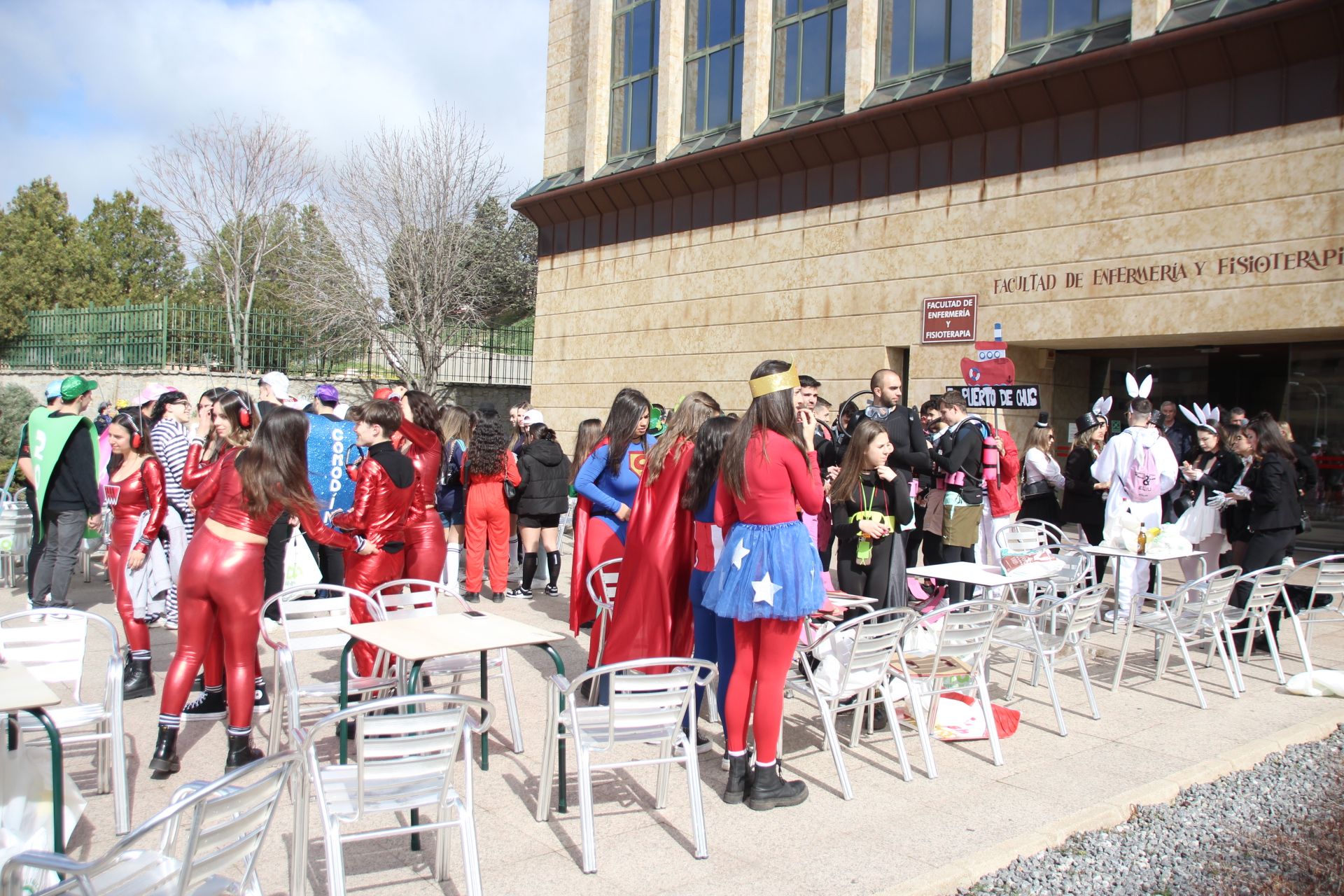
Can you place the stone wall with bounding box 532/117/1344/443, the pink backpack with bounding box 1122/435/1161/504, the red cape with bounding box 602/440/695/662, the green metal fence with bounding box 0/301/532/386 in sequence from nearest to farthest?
the red cape with bounding box 602/440/695/662 < the pink backpack with bounding box 1122/435/1161/504 < the stone wall with bounding box 532/117/1344/443 < the green metal fence with bounding box 0/301/532/386

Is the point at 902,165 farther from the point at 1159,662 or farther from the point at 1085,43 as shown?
the point at 1159,662

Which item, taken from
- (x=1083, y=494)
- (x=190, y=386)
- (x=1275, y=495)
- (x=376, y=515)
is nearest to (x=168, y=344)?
(x=190, y=386)

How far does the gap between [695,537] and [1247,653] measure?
5.33m

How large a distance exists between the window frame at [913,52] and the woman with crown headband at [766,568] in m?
11.5

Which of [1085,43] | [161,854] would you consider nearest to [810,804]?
[161,854]

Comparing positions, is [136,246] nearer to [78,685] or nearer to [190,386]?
[190,386]

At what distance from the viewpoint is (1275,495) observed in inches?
307

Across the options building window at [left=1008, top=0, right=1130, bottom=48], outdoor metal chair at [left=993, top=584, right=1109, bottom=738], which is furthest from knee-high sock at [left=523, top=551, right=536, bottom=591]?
building window at [left=1008, top=0, right=1130, bottom=48]

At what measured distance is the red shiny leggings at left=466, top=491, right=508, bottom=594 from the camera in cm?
973

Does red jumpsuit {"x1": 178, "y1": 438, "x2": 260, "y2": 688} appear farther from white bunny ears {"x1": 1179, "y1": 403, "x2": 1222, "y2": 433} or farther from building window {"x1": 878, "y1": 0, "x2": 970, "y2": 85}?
building window {"x1": 878, "y1": 0, "x2": 970, "y2": 85}

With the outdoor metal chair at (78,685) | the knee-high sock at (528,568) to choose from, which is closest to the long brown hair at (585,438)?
the knee-high sock at (528,568)

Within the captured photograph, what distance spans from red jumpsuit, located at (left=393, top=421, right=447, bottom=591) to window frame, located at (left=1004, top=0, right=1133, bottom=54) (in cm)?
1052

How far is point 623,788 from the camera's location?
4844 millimetres

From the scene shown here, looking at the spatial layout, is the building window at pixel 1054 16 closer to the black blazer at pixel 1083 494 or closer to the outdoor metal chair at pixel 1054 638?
the black blazer at pixel 1083 494
